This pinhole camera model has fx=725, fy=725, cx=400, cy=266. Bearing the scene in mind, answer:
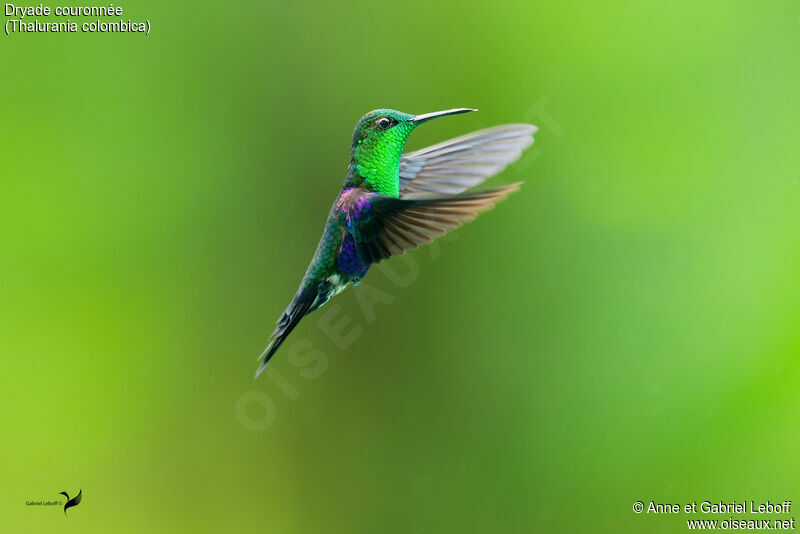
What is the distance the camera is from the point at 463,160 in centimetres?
119

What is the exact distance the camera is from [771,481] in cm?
243

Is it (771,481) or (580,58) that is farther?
(580,58)

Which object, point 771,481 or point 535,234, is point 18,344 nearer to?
point 535,234

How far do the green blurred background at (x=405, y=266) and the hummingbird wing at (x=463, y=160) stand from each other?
1.21 m

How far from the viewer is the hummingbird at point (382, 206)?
36.4 inches

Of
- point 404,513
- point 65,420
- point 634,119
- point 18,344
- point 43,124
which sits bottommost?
point 404,513

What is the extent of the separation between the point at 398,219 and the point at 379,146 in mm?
149

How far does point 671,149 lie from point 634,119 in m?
0.17

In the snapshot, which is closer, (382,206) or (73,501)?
(382,206)

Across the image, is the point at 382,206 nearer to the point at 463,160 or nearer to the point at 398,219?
the point at 398,219

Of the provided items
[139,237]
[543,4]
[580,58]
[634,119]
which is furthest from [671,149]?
[139,237]

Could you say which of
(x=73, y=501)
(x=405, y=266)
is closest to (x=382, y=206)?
(x=405, y=266)

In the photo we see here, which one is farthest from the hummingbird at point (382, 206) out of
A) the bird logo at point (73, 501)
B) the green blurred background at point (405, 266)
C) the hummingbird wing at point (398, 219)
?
the bird logo at point (73, 501)

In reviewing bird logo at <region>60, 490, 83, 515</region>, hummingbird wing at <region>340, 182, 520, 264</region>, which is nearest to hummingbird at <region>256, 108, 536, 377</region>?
hummingbird wing at <region>340, 182, 520, 264</region>
